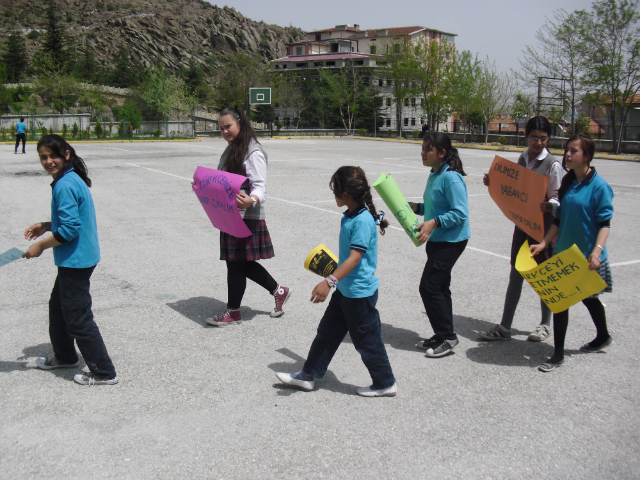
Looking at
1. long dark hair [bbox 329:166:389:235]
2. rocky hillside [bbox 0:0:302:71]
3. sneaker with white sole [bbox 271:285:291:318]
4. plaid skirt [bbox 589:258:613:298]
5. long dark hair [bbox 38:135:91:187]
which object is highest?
rocky hillside [bbox 0:0:302:71]

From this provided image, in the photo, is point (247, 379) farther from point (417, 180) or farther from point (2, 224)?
point (417, 180)

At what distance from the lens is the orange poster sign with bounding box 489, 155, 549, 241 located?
14.1 ft

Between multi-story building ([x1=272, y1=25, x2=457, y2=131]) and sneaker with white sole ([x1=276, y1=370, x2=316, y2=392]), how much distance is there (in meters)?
83.5

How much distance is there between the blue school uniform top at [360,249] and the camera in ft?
10.8

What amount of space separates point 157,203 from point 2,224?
9.65ft

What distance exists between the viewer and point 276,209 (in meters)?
11.0

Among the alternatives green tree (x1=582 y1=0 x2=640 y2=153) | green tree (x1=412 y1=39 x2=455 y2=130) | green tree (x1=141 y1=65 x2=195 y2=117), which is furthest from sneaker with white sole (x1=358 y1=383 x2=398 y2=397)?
A: green tree (x1=141 y1=65 x2=195 y2=117)

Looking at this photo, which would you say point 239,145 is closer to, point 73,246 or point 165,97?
point 73,246

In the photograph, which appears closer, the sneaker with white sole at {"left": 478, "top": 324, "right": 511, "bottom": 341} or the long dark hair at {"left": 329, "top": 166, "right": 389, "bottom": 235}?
the long dark hair at {"left": 329, "top": 166, "right": 389, "bottom": 235}

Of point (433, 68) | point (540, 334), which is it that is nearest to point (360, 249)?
point (540, 334)

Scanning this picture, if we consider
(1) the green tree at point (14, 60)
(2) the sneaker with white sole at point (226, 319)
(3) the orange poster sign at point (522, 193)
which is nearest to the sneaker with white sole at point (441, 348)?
(3) the orange poster sign at point (522, 193)

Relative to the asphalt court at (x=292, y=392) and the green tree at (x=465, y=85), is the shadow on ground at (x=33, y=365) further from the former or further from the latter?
the green tree at (x=465, y=85)

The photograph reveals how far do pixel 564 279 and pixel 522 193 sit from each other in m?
0.83

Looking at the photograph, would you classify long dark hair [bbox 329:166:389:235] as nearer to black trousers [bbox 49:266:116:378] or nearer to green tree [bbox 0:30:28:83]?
black trousers [bbox 49:266:116:378]
